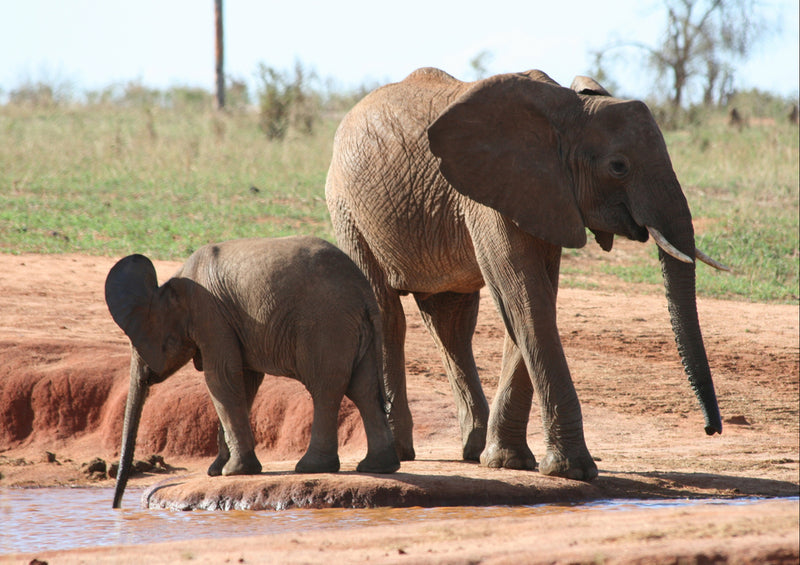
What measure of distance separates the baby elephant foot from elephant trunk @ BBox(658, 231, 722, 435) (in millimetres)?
2394

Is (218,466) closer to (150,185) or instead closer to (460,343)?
(460,343)

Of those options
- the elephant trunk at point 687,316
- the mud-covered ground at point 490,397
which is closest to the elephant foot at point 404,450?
the mud-covered ground at point 490,397

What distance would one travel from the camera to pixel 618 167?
6.14 metres

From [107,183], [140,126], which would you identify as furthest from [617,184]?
[140,126]

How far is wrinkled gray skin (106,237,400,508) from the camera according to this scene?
20.2ft

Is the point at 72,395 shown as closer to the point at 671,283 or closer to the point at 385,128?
the point at 385,128

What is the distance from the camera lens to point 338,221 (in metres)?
7.48

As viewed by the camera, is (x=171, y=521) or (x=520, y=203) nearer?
(x=171, y=521)

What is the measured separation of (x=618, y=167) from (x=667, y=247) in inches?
21.5

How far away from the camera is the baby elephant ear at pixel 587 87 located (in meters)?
6.52

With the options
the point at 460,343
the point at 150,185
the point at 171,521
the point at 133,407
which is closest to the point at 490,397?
the point at 460,343

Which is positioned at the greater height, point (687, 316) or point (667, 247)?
point (667, 247)

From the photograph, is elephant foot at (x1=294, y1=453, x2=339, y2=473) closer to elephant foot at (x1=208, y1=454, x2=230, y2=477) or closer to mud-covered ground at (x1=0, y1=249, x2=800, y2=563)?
mud-covered ground at (x1=0, y1=249, x2=800, y2=563)

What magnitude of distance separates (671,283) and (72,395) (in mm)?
4808
